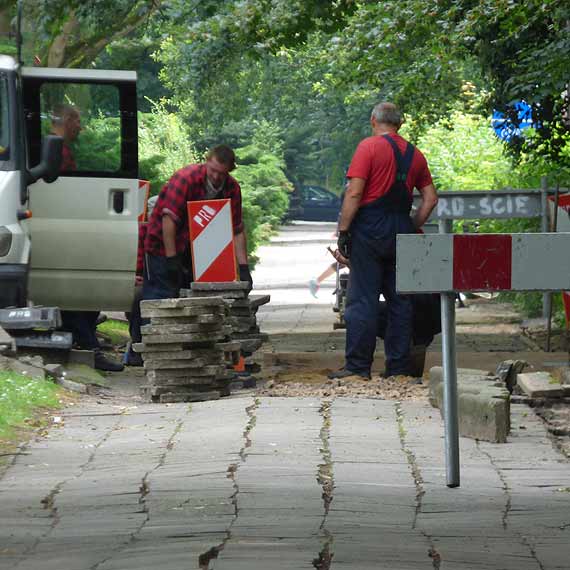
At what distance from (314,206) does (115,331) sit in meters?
46.6

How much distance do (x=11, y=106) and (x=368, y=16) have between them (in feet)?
22.4

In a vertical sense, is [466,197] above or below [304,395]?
above

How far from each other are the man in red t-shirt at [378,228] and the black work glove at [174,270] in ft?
6.02

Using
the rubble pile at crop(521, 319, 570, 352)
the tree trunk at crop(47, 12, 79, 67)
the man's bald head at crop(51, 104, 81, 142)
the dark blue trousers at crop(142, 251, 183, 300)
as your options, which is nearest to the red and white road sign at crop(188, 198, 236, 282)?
the dark blue trousers at crop(142, 251, 183, 300)

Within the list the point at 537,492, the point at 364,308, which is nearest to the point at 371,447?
the point at 537,492

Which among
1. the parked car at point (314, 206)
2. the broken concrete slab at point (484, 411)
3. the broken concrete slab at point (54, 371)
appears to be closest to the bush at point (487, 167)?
the broken concrete slab at point (54, 371)

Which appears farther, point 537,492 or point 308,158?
point 308,158

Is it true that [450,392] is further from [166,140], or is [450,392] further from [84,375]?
[166,140]

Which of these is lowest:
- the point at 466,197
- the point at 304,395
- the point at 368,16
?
the point at 304,395

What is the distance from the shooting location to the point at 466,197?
15.6 meters

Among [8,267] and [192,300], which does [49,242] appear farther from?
[192,300]

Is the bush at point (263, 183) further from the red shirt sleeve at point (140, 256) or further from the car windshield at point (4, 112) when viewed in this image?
the car windshield at point (4, 112)

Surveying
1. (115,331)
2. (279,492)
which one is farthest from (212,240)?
(279,492)

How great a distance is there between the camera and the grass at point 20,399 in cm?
895
